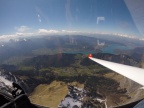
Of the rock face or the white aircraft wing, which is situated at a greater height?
the white aircraft wing

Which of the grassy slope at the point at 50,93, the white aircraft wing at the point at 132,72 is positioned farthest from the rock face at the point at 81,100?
the white aircraft wing at the point at 132,72

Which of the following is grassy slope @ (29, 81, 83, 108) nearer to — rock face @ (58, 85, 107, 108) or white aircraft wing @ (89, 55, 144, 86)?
rock face @ (58, 85, 107, 108)

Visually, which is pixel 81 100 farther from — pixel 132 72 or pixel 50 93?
pixel 132 72

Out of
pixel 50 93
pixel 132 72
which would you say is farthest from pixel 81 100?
pixel 132 72

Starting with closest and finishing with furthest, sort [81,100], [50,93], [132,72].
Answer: [132,72]
[81,100]
[50,93]

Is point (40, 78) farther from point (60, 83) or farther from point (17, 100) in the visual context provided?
point (17, 100)

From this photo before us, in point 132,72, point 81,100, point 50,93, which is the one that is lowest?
point 81,100

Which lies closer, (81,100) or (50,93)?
(81,100)

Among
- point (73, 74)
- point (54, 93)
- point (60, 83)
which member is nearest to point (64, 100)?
point (54, 93)

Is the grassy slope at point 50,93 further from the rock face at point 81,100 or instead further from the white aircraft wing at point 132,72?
the white aircraft wing at point 132,72

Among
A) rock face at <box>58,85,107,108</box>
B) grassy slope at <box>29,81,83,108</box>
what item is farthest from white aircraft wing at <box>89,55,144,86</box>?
grassy slope at <box>29,81,83,108</box>

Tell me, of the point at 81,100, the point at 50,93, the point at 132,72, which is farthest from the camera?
the point at 50,93
